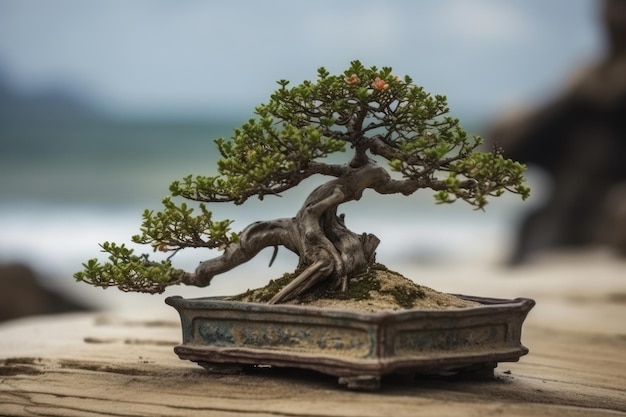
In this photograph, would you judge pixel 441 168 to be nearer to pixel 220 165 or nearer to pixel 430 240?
pixel 220 165

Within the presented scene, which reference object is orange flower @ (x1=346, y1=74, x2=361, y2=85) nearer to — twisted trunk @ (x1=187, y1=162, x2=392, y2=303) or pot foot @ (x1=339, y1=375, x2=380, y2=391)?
twisted trunk @ (x1=187, y1=162, x2=392, y2=303)

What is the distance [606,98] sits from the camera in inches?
683

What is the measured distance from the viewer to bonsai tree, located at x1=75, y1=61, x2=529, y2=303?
5.13 meters

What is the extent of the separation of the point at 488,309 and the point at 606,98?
42.9 ft

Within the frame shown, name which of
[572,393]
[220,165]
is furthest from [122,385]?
[572,393]

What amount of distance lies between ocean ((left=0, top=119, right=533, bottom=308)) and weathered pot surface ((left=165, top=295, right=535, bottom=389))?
1004cm

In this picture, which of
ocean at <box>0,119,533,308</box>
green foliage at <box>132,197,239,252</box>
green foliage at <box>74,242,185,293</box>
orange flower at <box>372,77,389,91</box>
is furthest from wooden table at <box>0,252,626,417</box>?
ocean at <box>0,119,533,308</box>

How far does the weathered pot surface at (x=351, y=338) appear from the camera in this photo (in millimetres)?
4723

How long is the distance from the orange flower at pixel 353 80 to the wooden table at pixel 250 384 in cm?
138

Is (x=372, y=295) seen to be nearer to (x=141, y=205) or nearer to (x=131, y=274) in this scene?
(x=131, y=274)

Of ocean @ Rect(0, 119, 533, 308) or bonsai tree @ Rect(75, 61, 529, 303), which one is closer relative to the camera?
bonsai tree @ Rect(75, 61, 529, 303)

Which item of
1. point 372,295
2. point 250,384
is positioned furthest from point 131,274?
point 372,295

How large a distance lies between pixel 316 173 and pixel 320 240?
12.8 inches

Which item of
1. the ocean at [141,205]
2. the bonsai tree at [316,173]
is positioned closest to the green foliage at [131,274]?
the bonsai tree at [316,173]
